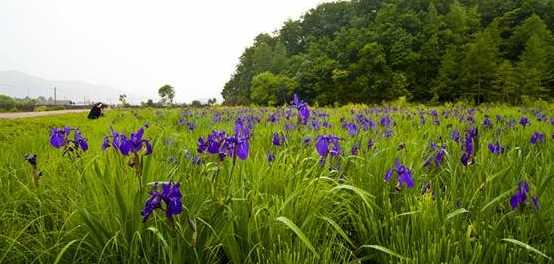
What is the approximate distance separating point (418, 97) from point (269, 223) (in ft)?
145

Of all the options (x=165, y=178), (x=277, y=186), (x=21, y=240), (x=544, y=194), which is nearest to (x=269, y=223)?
(x=277, y=186)

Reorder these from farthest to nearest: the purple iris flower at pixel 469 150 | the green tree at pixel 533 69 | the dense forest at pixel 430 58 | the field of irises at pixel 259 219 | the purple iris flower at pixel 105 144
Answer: the dense forest at pixel 430 58
the green tree at pixel 533 69
the purple iris flower at pixel 105 144
the purple iris flower at pixel 469 150
the field of irises at pixel 259 219

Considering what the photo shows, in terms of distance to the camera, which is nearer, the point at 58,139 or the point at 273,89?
the point at 58,139

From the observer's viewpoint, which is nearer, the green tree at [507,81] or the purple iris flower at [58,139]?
the purple iris flower at [58,139]

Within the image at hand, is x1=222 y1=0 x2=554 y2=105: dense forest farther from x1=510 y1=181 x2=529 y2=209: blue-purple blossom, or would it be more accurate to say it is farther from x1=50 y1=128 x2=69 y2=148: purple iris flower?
x1=510 y1=181 x2=529 y2=209: blue-purple blossom

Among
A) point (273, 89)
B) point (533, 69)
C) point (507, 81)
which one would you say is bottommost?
point (273, 89)

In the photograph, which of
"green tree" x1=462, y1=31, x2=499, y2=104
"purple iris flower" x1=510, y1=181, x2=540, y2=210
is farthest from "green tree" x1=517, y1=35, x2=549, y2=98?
"purple iris flower" x1=510, y1=181, x2=540, y2=210

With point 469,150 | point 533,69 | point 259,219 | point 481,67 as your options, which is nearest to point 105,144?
point 259,219

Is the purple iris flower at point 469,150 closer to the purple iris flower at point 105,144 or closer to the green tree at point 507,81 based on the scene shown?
the purple iris flower at point 105,144

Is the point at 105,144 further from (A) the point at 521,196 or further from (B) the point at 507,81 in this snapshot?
(B) the point at 507,81

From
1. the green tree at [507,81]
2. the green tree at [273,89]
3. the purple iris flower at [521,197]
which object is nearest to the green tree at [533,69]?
the green tree at [507,81]

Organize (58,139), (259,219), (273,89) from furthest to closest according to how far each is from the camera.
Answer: (273,89) → (58,139) → (259,219)

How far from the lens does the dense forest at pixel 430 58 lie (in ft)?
119

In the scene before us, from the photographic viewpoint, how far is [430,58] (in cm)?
4206
